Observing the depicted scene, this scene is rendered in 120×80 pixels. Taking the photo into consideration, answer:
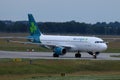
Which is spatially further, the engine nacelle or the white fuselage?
the engine nacelle

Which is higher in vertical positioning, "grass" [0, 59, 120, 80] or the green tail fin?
the green tail fin

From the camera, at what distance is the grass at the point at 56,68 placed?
5122 cm

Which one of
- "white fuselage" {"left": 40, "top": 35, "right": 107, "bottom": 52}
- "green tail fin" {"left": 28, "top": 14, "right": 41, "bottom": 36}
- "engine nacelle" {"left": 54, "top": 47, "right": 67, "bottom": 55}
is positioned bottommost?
"engine nacelle" {"left": 54, "top": 47, "right": 67, "bottom": 55}

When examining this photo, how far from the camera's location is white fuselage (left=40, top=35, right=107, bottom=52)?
73938 millimetres

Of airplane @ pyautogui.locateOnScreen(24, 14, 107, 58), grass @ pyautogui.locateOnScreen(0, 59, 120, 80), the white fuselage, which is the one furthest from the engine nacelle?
grass @ pyautogui.locateOnScreen(0, 59, 120, 80)

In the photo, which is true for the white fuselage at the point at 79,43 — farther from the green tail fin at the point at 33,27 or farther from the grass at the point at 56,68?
the grass at the point at 56,68

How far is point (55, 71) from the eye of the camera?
2160 inches

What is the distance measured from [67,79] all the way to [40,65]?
619 inches

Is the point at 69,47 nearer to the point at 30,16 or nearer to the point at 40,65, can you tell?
the point at 30,16

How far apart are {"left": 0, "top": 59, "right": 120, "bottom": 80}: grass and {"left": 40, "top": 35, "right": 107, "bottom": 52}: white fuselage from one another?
1056cm

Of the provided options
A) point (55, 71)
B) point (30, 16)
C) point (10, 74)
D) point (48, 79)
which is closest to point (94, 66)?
A: point (55, 71)

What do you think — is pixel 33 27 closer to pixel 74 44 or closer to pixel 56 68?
pixel 74 44

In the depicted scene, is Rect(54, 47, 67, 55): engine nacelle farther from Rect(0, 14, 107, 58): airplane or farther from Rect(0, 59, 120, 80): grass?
Rect(0, 59, 120, 80): grass

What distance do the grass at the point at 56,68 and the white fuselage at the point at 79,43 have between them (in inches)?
416
